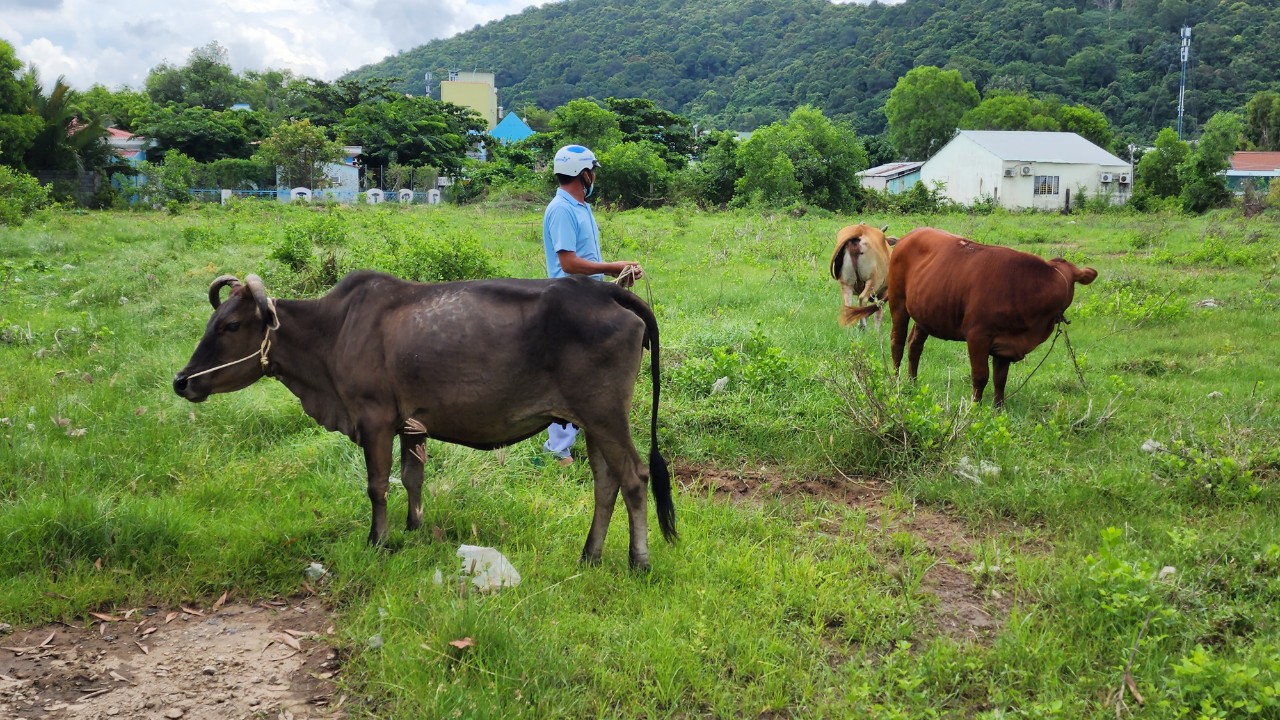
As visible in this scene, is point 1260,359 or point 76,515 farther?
point 1260,359

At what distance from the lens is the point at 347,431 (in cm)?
491

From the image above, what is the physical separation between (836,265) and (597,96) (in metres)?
96.4

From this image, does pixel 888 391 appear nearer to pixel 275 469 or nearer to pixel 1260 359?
pixel 275 469

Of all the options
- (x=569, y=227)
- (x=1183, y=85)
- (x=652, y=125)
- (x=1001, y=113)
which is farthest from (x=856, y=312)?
(x=1183, y=85)

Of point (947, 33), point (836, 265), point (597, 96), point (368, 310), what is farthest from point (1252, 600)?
point (597, 96)

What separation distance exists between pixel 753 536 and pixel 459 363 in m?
1.92

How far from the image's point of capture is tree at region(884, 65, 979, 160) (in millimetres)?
67438

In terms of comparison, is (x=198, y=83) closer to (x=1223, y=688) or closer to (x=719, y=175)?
(x=719, y=175)

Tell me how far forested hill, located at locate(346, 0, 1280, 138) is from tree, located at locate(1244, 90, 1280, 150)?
159 inches

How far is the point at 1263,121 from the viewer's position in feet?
204

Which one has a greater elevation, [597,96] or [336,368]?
[597,96]

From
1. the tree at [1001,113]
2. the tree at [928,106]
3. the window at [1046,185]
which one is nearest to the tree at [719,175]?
the window at [1046,185]

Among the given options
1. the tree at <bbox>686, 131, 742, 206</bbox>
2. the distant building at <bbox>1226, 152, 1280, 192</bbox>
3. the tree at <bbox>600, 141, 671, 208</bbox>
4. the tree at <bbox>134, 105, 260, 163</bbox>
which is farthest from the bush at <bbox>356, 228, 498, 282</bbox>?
the distant building at <bbox>1226, 152, 1280, 192</bbox>

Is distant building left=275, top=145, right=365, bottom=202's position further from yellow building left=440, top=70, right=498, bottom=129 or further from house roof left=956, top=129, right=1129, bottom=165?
yellow building left=440, top=70, right=498, bottom=129
